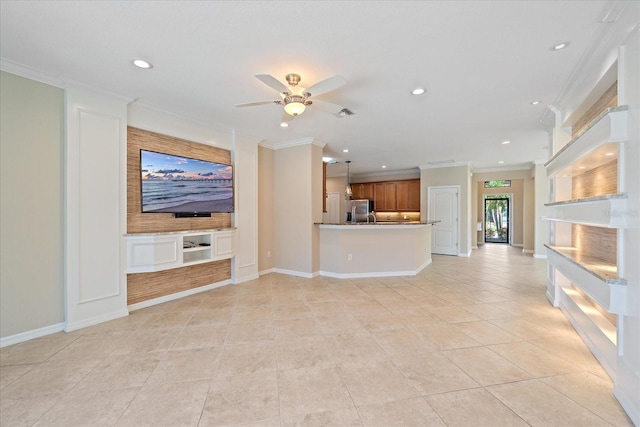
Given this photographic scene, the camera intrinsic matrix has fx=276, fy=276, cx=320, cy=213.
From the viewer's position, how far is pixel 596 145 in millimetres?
1979

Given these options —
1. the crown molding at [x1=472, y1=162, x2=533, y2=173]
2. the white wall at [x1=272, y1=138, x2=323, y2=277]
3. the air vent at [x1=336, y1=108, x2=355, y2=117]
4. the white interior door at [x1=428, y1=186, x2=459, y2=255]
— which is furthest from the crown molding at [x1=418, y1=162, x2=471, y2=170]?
the air vent at [x1=336, y1=108, x2=355, y2=117]

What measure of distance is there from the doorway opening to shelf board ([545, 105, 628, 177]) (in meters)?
10.2

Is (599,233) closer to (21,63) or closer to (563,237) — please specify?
(563,237)

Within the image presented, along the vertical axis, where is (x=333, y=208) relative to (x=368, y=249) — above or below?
above

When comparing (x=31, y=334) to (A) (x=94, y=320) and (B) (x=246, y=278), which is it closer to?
(A) (x=94, y=320)

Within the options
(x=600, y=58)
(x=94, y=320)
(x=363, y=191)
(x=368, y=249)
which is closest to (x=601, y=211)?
(x=600, y=58)

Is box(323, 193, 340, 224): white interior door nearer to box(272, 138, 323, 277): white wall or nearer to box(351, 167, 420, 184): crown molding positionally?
box(351, 167, 420, 184): crown molding

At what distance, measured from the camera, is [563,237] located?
3586mm

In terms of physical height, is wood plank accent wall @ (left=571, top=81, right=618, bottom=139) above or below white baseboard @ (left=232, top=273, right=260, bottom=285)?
above

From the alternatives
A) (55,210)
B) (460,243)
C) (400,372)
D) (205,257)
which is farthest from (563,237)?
(55,210)

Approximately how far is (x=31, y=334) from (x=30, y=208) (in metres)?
1.24

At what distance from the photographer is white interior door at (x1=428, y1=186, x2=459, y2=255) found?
7984 mm

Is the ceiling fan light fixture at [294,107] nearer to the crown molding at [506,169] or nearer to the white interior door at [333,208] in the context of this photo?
the white interior door at [333,208]

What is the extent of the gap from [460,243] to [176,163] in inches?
293
